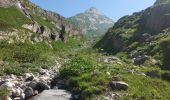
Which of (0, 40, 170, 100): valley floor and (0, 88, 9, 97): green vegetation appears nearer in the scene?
(0, 88, 9, 97): green vegetation

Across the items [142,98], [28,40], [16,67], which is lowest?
[142,98]

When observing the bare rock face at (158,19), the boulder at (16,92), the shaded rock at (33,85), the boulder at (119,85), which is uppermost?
the bare rock face at (158,19)

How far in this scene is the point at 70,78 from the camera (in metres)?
34.1

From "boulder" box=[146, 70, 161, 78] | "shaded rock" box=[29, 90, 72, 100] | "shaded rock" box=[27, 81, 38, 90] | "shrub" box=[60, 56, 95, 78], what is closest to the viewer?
"shaded rock" box=[29, 90, 72, 100]

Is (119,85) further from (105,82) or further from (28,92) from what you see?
(28,92)

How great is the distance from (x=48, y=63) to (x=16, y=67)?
806 centimetres

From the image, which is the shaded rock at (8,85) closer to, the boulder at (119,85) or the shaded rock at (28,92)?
the shaded rock at (28,92)

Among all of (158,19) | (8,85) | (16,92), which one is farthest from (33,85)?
(158,19)

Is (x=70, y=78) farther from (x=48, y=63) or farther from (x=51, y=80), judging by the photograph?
(x=48, y=63)

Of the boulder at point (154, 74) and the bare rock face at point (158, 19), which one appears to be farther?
the bare rock face at point (158, 19)

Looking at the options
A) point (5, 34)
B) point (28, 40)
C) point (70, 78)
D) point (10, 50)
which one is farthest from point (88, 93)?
point (28, 40)

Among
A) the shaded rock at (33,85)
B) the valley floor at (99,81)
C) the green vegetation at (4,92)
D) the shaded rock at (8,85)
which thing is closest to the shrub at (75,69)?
the valley floor at (99,81)

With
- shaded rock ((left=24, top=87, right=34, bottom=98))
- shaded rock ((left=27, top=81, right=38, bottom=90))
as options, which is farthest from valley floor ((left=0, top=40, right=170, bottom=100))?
shaded rock ((left=24, top=87, right=34, bottom=98))

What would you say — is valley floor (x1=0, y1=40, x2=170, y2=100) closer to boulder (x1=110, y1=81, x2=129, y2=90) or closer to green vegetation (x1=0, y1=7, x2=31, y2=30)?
boulder (x1=110, y1=81, x2=129, y2=90)
